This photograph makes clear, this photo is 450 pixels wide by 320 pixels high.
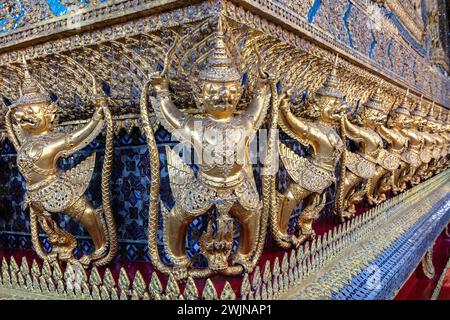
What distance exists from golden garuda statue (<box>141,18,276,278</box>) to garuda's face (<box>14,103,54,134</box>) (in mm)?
334

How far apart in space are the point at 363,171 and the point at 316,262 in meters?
0.79

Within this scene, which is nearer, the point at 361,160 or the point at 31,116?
the point at 31,116

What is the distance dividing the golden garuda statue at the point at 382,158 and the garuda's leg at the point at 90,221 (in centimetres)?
143

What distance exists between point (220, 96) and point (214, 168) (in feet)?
0.61

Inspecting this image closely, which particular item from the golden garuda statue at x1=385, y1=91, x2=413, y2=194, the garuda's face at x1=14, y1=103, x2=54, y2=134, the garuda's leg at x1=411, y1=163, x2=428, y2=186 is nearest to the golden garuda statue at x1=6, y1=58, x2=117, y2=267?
the garuda's face at x1=14, y1=103, x2=54, y2=134

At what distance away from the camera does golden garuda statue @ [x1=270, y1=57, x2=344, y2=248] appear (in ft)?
4.87

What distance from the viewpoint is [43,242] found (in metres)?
1.78

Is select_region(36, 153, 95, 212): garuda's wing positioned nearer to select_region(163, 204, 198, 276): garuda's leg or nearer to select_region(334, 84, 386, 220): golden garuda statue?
select_region(163, 204, 198, 276): garuda's leg

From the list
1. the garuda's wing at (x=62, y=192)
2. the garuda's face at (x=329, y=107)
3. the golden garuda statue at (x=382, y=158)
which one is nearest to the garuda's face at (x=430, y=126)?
the golden garuda statue at (x=382, y=158)

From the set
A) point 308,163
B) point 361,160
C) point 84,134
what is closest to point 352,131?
point 361,160

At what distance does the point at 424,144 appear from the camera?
3.42 meters

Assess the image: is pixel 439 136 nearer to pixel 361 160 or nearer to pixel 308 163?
pixel 361 160

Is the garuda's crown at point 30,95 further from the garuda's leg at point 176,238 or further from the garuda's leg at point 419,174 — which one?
the garuda's leg at point 419,174

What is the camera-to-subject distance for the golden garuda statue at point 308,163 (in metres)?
1.48
